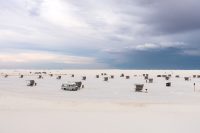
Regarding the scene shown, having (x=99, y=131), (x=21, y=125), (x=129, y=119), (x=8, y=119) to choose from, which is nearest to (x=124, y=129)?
(x=99, y=131)

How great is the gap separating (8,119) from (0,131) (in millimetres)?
3090

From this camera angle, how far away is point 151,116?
20219 mm

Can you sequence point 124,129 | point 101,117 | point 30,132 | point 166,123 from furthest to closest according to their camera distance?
1. point 101,117
2. point 166,123
3. point 124,129
4. point 30,132

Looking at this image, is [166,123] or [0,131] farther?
[166,123]

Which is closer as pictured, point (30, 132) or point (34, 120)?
point (30, 132)

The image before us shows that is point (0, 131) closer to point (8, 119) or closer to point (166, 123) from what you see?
point (8, 119)

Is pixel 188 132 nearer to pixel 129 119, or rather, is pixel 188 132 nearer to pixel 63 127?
pixel 129 119

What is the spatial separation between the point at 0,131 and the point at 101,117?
6.35 metres

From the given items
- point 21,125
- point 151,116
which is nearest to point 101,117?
point 151,116

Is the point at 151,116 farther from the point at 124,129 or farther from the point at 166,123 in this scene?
the point at 124,129

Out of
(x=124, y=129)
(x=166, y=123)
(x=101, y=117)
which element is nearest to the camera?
(x=124, y=129)

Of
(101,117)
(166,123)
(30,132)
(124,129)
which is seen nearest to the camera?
(30,132)

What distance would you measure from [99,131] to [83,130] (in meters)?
0.81

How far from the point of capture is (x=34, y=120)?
1828 centimetres
